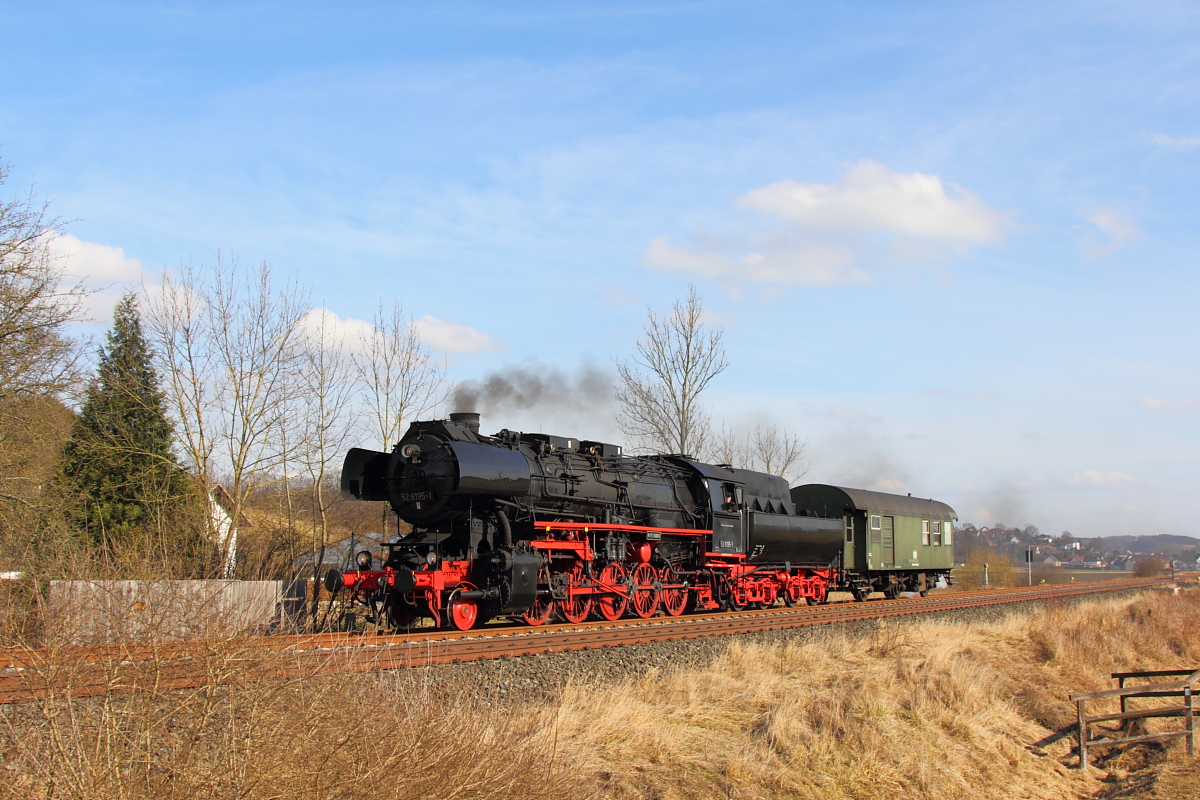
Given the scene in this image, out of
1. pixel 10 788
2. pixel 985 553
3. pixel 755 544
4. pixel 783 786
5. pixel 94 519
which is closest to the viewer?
pixel 10 788

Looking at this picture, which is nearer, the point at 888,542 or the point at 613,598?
the point at 613,598

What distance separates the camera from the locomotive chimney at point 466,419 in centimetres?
1650

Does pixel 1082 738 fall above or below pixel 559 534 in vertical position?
below

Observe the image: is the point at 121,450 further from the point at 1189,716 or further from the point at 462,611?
the point at 1189,716

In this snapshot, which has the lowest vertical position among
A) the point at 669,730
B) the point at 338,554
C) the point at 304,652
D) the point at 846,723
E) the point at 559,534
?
the point at 846,723

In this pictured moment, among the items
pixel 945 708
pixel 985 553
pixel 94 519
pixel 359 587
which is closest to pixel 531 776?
pixel 359 587

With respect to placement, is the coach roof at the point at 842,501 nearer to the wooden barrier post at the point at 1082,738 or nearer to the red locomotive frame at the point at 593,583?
the red locomotive frame at the point at 593,583

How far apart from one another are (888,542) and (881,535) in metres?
0.61

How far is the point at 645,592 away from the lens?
1886 centimetres

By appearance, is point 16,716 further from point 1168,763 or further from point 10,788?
point 1168,763

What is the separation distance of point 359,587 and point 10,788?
10.3 m

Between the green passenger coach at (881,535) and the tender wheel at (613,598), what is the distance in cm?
1046

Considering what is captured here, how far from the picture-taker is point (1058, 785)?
46.4 ft

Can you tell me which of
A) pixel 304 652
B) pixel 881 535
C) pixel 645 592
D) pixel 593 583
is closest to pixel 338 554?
pixel 645 592
